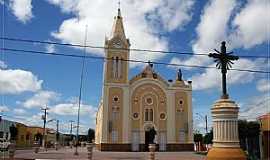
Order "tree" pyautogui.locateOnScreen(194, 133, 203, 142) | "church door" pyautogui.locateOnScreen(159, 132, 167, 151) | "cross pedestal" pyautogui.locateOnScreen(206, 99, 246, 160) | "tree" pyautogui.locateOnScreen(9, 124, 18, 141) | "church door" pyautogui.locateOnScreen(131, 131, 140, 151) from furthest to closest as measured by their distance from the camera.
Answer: "tree" pyautogui.locateOnScreen(194, 133, 203, 142) < "tree" pyautogui.locateOnScreen(9, 124, 18, 141) < "church door" pyautogui.locateOnScreen(159, 132, 167, 151) < "church door" pyautogui.locateOnScreen(131, 131, 140, 151) < "cross pedestal" pyautogui.locateOnScreen(206, 99, 246, 160)

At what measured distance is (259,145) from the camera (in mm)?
22000

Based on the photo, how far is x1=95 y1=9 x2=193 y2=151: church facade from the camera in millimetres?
58781

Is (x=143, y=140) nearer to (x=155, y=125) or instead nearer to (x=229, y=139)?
(x=155, y=125)

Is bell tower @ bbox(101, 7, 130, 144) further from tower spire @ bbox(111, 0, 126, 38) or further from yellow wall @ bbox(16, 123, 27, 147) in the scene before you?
yellow wall @ bbox(16, 123, 27, 147)

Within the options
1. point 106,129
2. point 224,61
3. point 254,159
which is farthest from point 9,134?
point 224,61

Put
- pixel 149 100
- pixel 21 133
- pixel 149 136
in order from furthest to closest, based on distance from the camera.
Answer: pixel 21 133 → pixel 149 100 → pixel 149 136

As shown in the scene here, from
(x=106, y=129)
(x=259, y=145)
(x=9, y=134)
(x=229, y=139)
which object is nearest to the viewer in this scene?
(x=229, y=139)

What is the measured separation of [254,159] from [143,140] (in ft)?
124

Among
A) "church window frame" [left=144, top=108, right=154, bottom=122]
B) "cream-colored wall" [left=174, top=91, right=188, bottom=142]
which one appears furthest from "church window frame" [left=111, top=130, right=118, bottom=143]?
"cream-colored wall" [left=174, top=91, right=188, bottom=142]

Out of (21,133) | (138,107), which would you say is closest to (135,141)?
(138,107)

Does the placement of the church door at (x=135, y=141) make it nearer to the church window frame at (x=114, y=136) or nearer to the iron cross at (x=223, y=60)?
the church window frame at (x=114, y=136)

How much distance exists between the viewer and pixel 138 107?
6103 centimetres

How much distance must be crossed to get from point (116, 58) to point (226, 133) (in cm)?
4718

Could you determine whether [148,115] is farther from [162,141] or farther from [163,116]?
[162,141]
